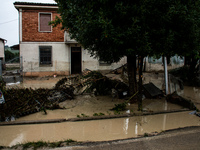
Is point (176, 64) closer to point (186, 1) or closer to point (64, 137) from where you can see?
point (186, 1)

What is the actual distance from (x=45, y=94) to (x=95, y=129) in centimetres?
287

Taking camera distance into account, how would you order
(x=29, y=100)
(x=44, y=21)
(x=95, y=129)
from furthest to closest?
(x=44, y=21) → (x=29, y=100) → (x=95, y=129)

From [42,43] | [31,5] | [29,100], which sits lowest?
[29,100]

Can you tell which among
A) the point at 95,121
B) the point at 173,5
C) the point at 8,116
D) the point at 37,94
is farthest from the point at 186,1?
the point at 8,116

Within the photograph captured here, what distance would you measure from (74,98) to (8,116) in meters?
2.94

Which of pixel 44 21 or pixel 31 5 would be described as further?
pixel 44 21

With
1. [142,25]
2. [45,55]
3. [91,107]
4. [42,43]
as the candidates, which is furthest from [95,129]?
[42,43]

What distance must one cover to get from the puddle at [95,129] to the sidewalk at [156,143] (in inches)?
16.0

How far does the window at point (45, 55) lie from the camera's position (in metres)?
15.4

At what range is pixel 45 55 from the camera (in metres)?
15.5

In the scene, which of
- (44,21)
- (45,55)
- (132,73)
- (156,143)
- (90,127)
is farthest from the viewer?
(45,55)

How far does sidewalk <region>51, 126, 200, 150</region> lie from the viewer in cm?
332

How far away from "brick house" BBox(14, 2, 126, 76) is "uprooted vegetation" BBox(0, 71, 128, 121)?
802cm

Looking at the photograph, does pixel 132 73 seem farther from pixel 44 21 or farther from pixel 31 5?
pixel 31 5
